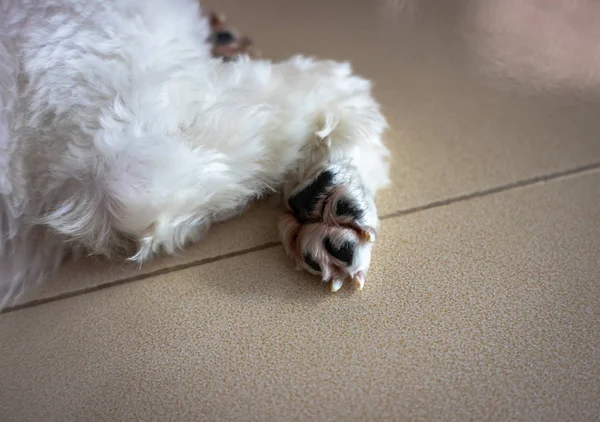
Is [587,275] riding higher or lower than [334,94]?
lower

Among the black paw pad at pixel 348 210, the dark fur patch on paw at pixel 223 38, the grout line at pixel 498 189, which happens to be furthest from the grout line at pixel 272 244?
the dark fur patch on paw at pixel 223 38

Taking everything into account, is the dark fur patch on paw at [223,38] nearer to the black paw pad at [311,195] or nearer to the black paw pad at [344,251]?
the black paw pad at [311,195]

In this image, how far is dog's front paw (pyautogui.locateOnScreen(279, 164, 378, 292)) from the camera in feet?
2.51

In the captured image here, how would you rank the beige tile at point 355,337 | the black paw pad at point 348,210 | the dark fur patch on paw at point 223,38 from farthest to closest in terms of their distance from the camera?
the dark fur patch on paw at point 223,38 → the black paw pad at point 348,210 → the beige tile at point 355,337

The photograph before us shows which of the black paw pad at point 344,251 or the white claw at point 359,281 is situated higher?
the black paw pad at point 344,251

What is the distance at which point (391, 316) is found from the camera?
0.75 metres

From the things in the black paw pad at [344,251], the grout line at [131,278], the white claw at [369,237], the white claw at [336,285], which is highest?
the white claw at [369,237]

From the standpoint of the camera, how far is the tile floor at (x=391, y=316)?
2.24 feet

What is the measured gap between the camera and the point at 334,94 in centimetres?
87

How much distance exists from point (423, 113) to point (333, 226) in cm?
41

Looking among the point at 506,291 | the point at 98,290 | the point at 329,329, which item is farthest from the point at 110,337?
the point at 506,291

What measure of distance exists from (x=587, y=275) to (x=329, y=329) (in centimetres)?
39

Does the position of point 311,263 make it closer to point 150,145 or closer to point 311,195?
point 311,195

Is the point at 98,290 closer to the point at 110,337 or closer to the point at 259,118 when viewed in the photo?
the point at 110,337
